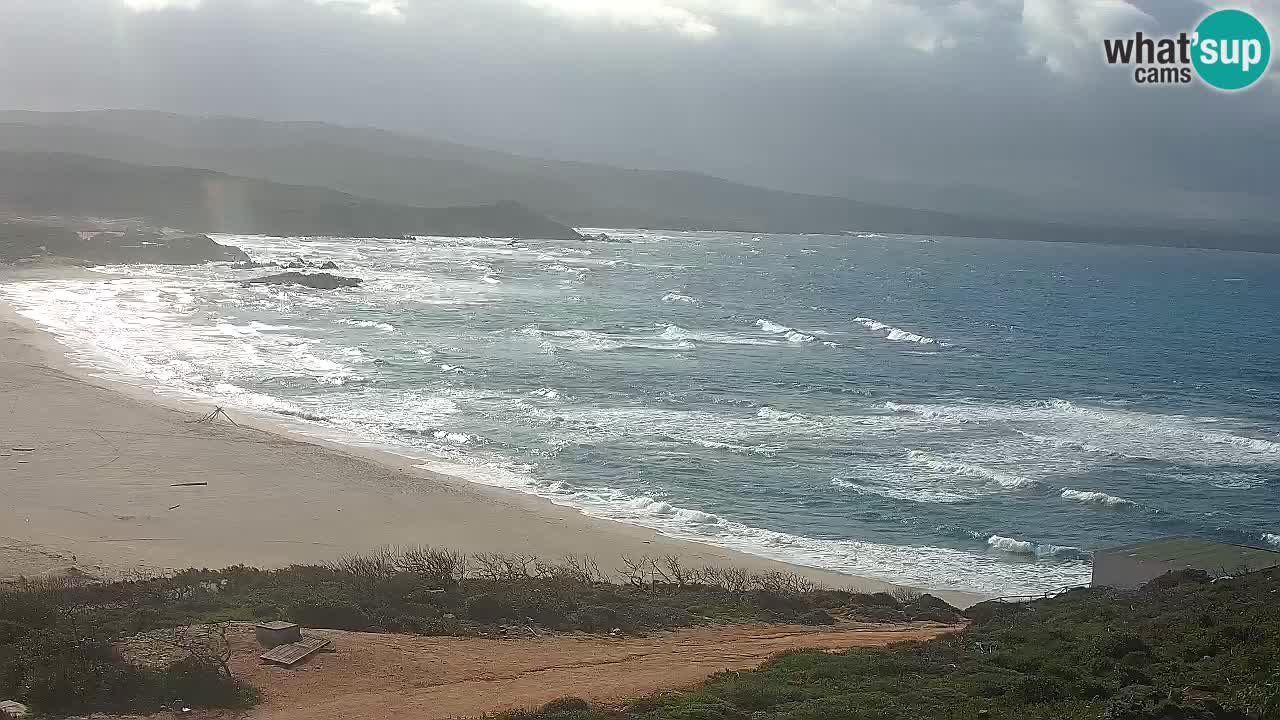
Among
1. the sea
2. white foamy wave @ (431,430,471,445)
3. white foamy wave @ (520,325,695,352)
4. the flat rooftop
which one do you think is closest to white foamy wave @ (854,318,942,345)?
the sea

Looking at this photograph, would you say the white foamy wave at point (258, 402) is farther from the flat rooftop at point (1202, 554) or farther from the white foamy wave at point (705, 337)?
the white foamy wave at point (705, 337)

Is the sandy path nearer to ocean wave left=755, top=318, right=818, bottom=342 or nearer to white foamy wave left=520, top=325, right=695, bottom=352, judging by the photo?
white foamy wave left=520, top=325, right=695, bottom=352

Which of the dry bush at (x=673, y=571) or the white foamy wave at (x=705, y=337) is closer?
the dry bush at (x=673, y=571)

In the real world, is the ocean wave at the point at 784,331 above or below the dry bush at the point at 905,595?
above

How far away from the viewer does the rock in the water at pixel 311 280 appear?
74.3 m

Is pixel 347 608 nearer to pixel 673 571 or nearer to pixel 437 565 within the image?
pixel 437 565

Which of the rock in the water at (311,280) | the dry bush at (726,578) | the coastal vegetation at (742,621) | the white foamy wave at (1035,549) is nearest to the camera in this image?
the coastal vegetation at (742,621)

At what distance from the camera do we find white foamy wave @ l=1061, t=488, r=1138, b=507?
2917cm

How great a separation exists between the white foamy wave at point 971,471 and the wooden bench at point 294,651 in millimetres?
21614

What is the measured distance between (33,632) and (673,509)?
1648 centimetres

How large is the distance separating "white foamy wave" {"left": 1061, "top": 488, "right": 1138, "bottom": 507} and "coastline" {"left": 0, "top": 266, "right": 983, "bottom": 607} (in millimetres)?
8467

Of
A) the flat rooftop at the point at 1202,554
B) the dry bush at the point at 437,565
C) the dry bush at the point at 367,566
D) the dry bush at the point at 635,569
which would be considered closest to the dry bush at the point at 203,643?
the dry bush at the point at 367,566

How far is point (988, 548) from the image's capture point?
2573 cm

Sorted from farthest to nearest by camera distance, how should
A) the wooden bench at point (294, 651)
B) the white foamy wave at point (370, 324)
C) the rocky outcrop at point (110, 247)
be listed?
the rocky outcrop at point (110, 247) → the white foamy wave at point (370, 324) → the wooden bench at point (294, 651)
